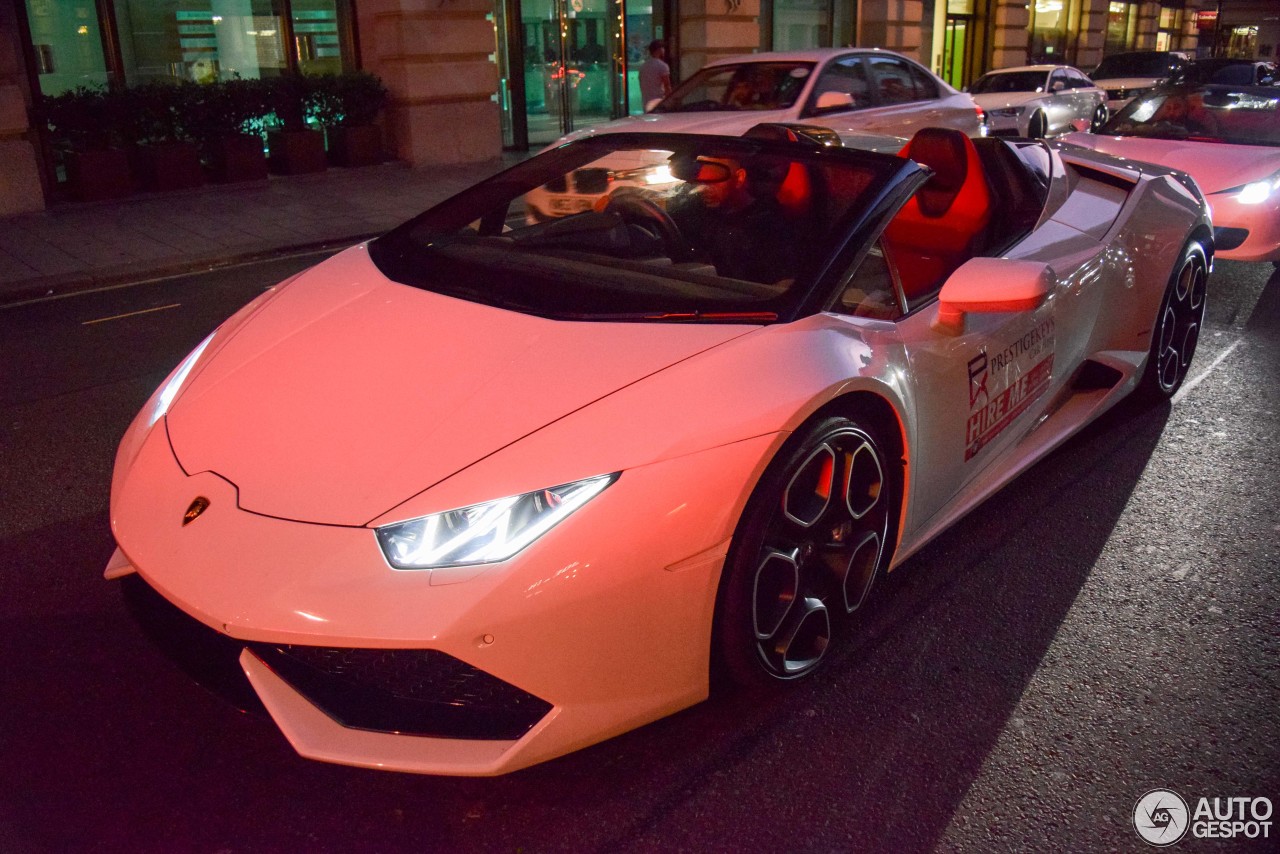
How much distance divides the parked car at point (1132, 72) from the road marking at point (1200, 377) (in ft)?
54.1

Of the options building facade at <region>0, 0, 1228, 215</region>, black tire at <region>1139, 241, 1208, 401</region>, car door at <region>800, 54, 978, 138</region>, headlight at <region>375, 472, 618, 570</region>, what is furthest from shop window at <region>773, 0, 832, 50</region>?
headlight at <region>375, 472, 618, 570</region>

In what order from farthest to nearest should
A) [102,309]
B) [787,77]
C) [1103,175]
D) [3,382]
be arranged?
[787,77] < [102,309] < [3,382] < [1103,175]

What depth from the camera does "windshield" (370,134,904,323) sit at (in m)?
2.78

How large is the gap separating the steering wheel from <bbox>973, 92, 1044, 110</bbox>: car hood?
543 inches

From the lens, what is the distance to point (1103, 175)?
4.39 meters

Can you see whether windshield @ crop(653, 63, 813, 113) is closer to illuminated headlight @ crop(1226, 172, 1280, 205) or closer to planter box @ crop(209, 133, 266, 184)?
illuminated headlight @ crop(1226, 172, 1280, 205)

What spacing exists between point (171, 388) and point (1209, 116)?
7767 millimetres

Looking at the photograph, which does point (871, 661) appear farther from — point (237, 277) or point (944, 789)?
point (237, 277)

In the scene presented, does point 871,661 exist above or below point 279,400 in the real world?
below

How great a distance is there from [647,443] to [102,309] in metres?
6.07

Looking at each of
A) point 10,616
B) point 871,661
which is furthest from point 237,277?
point 871,661

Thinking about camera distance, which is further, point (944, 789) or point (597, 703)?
point (944, 789)

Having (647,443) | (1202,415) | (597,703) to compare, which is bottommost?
(1202,415)

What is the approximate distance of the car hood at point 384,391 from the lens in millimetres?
2193
